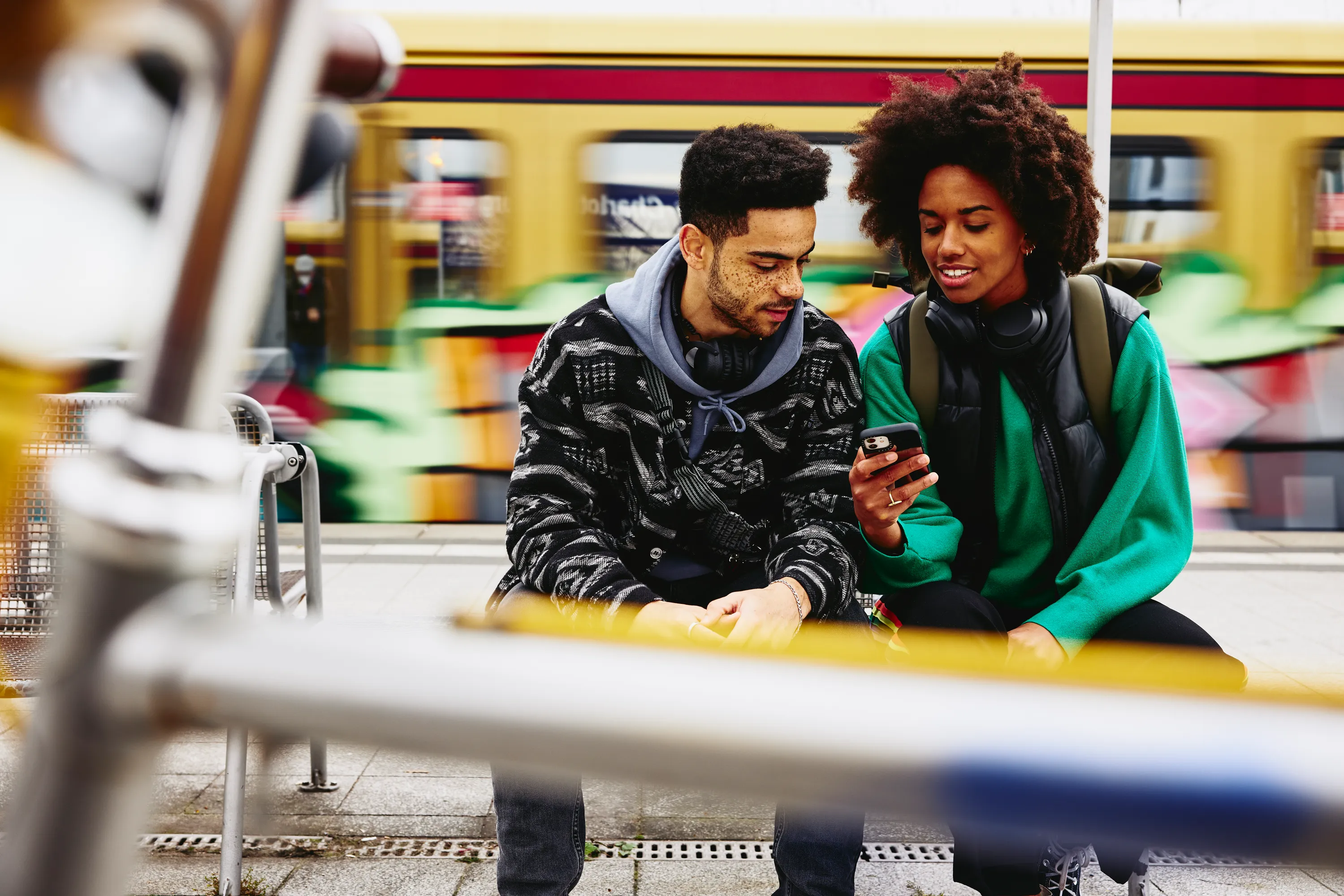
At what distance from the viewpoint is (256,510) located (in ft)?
7.39

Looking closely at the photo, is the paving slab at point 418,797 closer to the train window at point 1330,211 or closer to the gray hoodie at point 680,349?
the gray hoodie at point 680,349

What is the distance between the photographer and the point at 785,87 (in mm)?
5555

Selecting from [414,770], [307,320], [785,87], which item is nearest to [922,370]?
[414,770]

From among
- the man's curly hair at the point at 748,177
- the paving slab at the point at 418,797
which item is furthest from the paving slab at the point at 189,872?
the man's curly hair at the point at 748,177

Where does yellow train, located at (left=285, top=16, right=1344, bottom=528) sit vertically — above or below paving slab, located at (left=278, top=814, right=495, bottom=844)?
above

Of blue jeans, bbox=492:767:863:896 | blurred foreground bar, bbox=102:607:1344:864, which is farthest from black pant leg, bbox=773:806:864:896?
blurred foreground bar, bbox=102:607:1344:864

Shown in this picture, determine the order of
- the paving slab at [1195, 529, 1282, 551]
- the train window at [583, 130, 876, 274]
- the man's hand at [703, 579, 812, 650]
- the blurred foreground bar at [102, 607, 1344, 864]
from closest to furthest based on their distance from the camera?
the blurred foreground bar at [102, 607, 1344, 864], the man's hand at [703, 579, 812, 650], the train window at [583, 130, 876, 274], the paving slab at [1195, 529, 1282, 551]

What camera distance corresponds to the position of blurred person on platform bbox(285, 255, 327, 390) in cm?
561

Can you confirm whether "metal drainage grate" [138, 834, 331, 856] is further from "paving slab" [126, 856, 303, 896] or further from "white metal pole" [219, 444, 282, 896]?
"white metal pole" [219, 444, 282, 896]

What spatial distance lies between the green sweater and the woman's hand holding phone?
0.24 feet

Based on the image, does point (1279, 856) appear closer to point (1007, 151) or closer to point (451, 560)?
point (1007, 151)

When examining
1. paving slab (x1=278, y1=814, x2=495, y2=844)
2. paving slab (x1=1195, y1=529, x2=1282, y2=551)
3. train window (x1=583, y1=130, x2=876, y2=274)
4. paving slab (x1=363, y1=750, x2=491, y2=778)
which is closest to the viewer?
paving slab (x1=278, y1=814, x2=495, y2=844)

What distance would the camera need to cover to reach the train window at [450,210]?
563 centimetres

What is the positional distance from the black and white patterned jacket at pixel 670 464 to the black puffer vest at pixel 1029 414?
0.20 m
